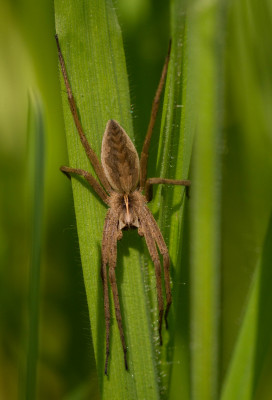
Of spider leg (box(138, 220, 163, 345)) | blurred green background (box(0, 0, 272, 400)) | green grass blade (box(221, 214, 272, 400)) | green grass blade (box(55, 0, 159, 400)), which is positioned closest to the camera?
green grass blade (box(221, 214, 272, 400))

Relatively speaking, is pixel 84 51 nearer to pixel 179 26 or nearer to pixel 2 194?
pixel 179 26

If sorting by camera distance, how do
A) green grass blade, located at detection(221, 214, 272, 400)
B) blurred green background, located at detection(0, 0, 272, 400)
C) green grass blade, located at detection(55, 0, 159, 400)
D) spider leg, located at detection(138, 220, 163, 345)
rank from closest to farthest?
1. green grass blade, located at detection(221, 214, 272, 400)
2. green grass blade, located at detection(55, 0, 159, 400)
3. spider leg, located at detection(138, 220, 163, 345)
4. blurred green background, located at detection(0, 0, 272, 400)

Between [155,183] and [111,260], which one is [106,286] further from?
[155,183]

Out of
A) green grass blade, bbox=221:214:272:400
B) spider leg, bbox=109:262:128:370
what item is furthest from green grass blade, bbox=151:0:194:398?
green grass blade, bbox=221:214:272:400

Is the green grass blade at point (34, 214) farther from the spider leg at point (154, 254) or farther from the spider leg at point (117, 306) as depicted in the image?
the spider leg at point (154, 254)

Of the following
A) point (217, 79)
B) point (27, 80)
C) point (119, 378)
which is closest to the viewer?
point (119, 378)

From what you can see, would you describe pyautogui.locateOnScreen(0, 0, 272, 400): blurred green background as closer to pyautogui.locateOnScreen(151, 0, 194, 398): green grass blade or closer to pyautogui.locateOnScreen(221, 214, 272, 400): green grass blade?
pyautogui.locateOnScreen(151, 0, 194, 398): green grass blade

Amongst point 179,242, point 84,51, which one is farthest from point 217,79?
point 179,242
